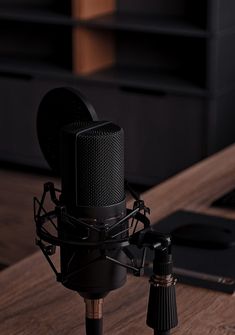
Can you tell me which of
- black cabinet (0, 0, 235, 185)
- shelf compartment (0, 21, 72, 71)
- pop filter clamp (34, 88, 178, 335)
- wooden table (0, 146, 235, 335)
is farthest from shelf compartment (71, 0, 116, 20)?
pop filter clamp (34, 88, 178, 335)

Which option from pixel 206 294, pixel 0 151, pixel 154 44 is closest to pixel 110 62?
pixel 154 44

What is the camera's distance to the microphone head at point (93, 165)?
92 cm

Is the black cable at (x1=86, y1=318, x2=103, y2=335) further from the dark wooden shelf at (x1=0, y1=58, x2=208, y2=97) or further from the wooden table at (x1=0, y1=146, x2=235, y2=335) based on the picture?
the dark wooden shelf at (x1=0, y1=58, x2=208, y2=97)

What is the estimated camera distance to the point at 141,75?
4570 millimetres

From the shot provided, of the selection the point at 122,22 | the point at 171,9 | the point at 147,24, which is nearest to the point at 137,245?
the point at 147,24

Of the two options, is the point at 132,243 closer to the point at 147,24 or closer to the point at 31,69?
the point at 147,24

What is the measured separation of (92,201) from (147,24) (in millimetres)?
3485

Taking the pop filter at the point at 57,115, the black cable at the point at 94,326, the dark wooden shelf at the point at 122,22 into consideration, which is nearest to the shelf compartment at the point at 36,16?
the dark wooden shelf at the point at 122,22

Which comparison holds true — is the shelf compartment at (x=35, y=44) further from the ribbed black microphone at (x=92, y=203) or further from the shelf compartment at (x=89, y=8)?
the ribbed black microphone at (x=92, y=203)

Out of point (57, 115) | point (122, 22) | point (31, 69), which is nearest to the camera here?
point (57, 115)

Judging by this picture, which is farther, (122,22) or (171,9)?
(171,9)

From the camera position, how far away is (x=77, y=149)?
925 millimetres

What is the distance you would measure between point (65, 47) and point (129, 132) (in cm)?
79

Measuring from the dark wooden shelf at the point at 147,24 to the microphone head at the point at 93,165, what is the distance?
3.28 m
